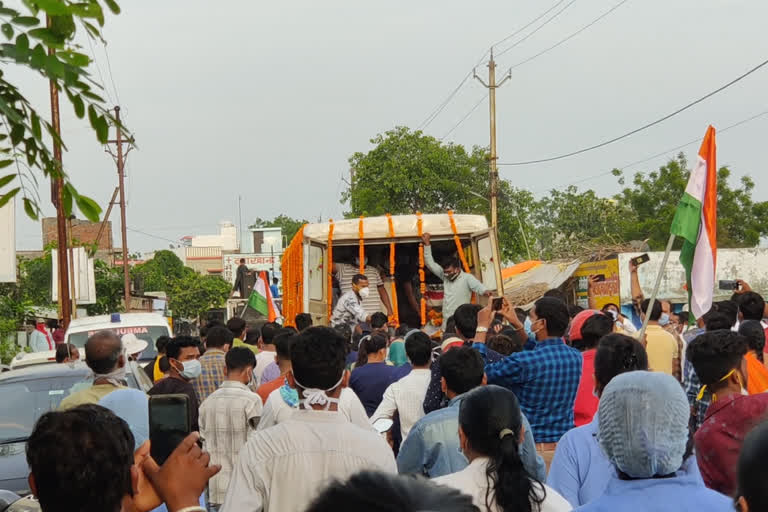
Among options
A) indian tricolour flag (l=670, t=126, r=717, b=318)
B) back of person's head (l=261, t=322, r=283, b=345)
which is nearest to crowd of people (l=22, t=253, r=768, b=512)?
indian tricolour flag (l=670, t=126, r=717, b=318)

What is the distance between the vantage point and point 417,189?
47.9 m

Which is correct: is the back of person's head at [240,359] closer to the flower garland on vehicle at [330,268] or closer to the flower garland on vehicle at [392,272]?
the flower garland on vehicle at [392,272]

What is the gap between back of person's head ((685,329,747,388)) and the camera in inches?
191

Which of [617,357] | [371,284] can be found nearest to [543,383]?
[617,357]

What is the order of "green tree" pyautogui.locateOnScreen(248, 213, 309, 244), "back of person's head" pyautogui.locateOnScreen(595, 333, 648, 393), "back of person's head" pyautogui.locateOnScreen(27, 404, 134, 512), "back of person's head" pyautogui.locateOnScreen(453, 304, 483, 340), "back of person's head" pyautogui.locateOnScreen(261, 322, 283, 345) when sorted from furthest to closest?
"green tree" pyautogui.locateOnScreen(248, 213, 309, 244), "back of person's head" pyautogui.locateOnScreen(261, 322, 283, 345), "back of person's head" pyautogui.locateOnScreen(453, 304, 483, 340), "back of person's head" pyautogui.locateOnScreen(595, 333, 648, 393), "back of person's head" pyautogui.locateOnScreen(27, 404, 134, 512)

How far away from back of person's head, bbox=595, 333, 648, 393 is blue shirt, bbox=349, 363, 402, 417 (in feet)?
10.0

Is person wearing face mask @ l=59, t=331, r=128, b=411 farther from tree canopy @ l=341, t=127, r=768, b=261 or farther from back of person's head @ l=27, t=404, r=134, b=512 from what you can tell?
tree canopy @ l=341, t=127, r=768, b=261

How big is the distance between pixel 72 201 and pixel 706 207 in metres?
6.78

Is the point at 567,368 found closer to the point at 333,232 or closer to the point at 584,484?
the point at 584,484

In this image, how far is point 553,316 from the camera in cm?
620

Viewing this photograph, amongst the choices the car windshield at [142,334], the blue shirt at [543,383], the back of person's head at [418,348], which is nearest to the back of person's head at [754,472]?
the blue shirt at [543,383]

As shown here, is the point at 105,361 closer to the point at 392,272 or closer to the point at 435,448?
the point at 435,448

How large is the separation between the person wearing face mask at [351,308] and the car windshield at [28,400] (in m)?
5.44

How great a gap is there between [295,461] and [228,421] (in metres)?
3.27
